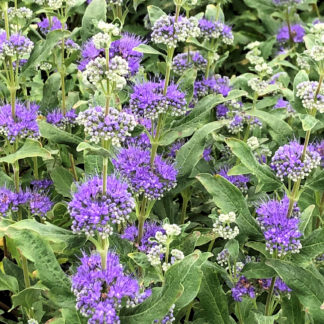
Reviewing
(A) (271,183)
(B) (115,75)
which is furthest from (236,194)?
(B) (115,75)

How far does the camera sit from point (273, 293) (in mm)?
2506

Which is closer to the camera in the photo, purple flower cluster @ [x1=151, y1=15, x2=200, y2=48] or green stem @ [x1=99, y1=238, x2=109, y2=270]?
green stem @ [x1=99, y1=238, x2=109, y2=270]

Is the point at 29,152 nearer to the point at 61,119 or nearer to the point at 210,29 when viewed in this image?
the point at 61,119

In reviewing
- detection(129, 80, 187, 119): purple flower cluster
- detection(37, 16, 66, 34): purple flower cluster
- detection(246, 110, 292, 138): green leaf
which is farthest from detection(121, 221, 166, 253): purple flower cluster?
detection(37, 16, 66, 34): purple flower cluster

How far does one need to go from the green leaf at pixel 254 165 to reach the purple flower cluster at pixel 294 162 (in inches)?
2.7

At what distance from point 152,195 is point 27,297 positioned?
670 millimetres

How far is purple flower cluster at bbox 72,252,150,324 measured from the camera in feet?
5.89

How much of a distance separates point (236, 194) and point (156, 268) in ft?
1.74

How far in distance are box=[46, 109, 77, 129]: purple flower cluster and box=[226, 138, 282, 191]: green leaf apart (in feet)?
3.27

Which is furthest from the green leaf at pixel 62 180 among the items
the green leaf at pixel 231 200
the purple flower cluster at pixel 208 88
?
the purple flower cluster at pixel 208 88

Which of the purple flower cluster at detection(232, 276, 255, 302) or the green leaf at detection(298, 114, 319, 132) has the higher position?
the green leaf at detection(298, 114, 319, 132)

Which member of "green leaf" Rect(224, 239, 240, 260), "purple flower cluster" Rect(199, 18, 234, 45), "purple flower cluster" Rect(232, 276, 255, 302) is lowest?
"purple flower cluster" Rect(232, 276, 255, 302)

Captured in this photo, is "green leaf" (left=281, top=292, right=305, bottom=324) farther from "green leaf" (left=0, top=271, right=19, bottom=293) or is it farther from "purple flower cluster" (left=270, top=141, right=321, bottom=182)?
"green leaf" (left=0, top=271, right=19, bottom=293)

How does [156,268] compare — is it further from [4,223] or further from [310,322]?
[310,322]
